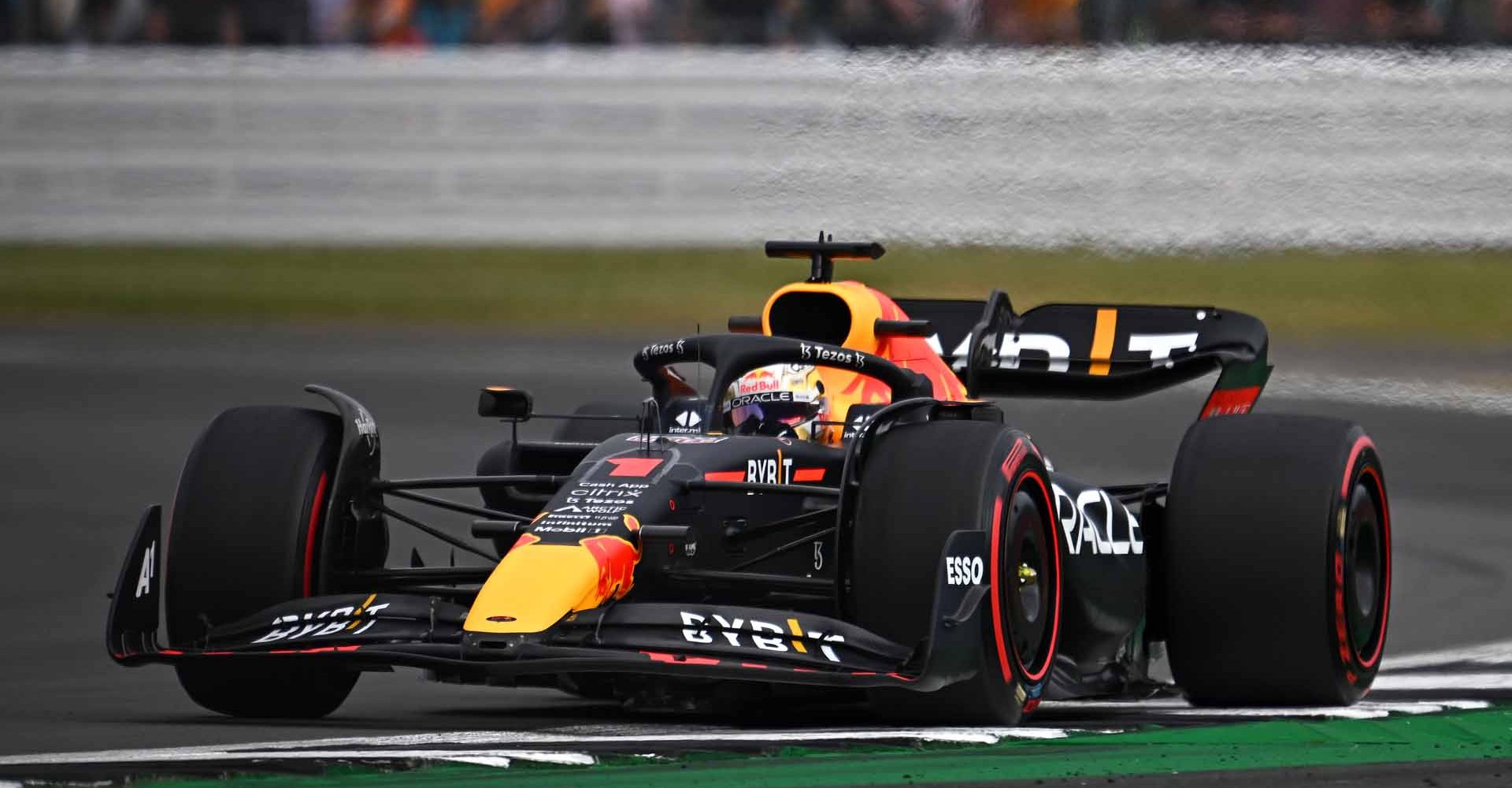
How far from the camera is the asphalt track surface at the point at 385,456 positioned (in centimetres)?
802

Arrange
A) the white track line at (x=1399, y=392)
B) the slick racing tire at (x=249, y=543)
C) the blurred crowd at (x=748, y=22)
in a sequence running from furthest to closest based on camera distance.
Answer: the blurred crowd at (x=748, y=22) < the white track line at (x=1399, y=392) < the slick racing tire at (x=249, y=543)

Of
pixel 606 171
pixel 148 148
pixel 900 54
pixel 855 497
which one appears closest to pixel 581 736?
pixel 855 497

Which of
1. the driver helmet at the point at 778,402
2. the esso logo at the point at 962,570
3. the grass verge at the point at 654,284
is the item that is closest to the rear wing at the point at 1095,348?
the driver helmet at the point at 778,402

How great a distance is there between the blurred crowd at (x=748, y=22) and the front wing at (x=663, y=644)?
12030 millimetres

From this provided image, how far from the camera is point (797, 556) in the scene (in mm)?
7945

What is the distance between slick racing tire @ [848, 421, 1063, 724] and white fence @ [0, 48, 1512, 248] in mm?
11074

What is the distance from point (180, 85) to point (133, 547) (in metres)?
14.8

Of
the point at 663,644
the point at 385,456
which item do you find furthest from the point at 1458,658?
the point at 385,456

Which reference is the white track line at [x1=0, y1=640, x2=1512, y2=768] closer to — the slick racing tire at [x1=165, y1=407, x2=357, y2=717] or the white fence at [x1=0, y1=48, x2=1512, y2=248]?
the slick racing tire at [x1=165, y1=407, x2=357, y2=717]

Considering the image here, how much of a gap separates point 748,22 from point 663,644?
14.4 m

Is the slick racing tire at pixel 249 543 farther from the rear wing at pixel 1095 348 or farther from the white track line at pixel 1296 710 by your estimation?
the rear wing at pixel 1095 348

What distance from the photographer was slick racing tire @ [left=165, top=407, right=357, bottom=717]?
25.0ft


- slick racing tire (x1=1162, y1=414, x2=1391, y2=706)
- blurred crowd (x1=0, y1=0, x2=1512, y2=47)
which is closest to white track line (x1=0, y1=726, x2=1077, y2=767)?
slick racing tire (x1=1162, y1=414, x2=1391, y2=706)

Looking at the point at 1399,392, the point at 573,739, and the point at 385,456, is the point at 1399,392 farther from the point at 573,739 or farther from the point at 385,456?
the point at 573,739
